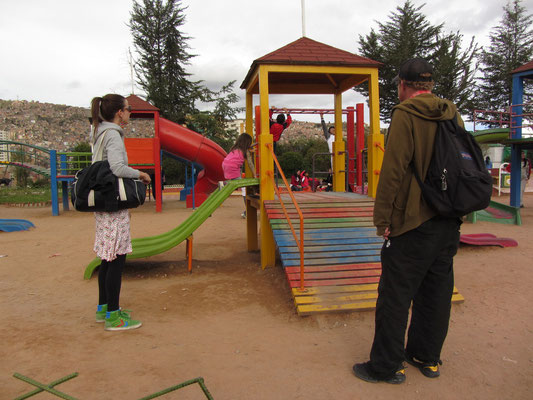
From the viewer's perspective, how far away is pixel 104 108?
11.8 feet

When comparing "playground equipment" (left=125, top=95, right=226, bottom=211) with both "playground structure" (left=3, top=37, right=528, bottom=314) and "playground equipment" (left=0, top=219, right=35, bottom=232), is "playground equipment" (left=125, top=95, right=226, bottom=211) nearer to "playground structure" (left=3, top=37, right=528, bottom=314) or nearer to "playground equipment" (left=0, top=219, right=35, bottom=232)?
"playground equipment" (left=0, top=219, right=35, bottom=232)

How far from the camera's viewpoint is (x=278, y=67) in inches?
230

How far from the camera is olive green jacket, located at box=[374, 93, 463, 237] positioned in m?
2.50

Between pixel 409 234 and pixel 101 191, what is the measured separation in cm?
246

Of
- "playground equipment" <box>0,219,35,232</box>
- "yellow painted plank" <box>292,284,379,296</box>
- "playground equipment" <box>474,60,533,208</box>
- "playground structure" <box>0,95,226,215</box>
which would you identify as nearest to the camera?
"yellow painted plank" <box>292,284,379,296</box>

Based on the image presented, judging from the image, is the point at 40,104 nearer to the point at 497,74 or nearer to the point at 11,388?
the point at 497,74

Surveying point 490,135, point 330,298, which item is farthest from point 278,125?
point 490,135

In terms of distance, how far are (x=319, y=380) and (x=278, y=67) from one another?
4359 millimetres

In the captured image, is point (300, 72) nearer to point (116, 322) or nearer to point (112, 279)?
point (112, 279)

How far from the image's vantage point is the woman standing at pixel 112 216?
11.5 feet

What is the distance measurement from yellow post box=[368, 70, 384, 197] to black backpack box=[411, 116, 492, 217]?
3.49 metres

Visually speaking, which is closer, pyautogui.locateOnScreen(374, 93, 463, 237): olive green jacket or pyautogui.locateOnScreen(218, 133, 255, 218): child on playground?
pyautogui.locateOnScreen(374, 93, 463, 237): olive green jacket

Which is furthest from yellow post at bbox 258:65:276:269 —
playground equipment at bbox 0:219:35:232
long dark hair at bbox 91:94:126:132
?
playground equipment at bbox 0:219:35:232

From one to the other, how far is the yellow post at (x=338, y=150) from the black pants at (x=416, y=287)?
5451 mm
